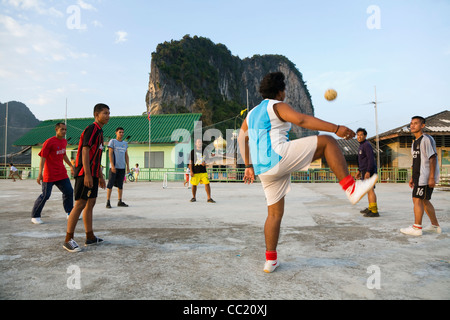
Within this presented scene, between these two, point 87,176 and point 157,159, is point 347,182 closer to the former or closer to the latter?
point 87,176

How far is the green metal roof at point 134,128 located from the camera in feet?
84.1

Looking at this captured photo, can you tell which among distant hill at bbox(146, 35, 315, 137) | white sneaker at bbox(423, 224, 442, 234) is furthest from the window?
distant hill at bbox(146, 35, 315, 137)

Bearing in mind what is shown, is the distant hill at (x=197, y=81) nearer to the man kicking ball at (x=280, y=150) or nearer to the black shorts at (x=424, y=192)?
the black shorts at (x=424, y=192)

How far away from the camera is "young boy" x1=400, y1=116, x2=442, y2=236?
4.12 meters

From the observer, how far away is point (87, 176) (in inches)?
134

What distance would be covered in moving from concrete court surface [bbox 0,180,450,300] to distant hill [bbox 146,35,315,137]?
143ft

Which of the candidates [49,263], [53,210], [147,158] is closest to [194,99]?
[147,158]

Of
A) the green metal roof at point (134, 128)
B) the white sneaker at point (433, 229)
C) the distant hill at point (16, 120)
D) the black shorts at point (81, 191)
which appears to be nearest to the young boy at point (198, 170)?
the black shorts at point (81, 191)

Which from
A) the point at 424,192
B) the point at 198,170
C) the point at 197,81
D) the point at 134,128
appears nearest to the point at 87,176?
the point at 424,192

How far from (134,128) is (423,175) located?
85.5 ft

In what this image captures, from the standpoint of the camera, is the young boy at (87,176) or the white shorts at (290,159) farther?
the young boy at (87,176)

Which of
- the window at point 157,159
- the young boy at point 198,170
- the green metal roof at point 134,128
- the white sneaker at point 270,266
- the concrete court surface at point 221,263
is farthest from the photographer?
the green metal roof at point 134,128

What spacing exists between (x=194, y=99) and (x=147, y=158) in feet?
126

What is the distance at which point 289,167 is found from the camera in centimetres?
Result: 252
